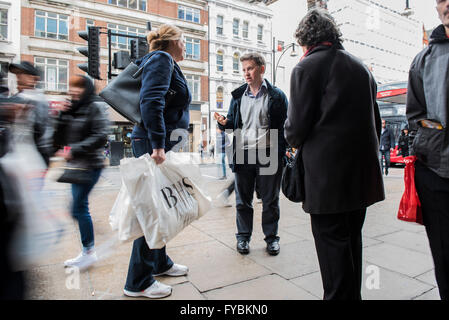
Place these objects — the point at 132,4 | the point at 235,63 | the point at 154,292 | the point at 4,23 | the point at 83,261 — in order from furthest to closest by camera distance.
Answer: the point at 235,63 < the point at 132,4 < the point at 4,23 < the point at 83,261 < the point at 154,292

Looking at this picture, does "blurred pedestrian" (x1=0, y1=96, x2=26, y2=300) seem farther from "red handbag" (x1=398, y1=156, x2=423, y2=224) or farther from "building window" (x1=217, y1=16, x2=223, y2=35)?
"building window" (x1=217, y1=16, x2=223, y2=35)

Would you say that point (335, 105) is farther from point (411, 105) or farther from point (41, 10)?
point (41, 10)

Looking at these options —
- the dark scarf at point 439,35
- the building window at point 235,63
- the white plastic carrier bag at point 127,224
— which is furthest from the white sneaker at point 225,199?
the building window at point 235,63

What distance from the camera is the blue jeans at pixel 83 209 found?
107 inches

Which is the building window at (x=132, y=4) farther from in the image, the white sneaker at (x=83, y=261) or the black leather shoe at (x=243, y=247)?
the black leather shoe at (x=243, y=247)

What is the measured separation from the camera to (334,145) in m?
1.53

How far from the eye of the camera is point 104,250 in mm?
3031

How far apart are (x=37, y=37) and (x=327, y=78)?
25.8 m

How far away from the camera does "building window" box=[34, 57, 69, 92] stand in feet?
70.6

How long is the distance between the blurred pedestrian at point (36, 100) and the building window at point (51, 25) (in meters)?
23.2

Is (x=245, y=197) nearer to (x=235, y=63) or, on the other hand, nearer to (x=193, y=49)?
(x=193, y=49)

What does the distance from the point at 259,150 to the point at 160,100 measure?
4.51ft

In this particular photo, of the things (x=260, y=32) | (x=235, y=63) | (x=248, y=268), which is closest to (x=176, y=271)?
(x=248, y=268)

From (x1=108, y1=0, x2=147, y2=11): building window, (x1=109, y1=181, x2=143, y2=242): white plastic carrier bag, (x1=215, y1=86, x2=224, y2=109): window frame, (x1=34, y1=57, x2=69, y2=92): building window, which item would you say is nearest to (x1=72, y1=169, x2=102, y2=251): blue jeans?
(x1=109, y1=181, x2=143, y2=242): white plastic carrier bag
